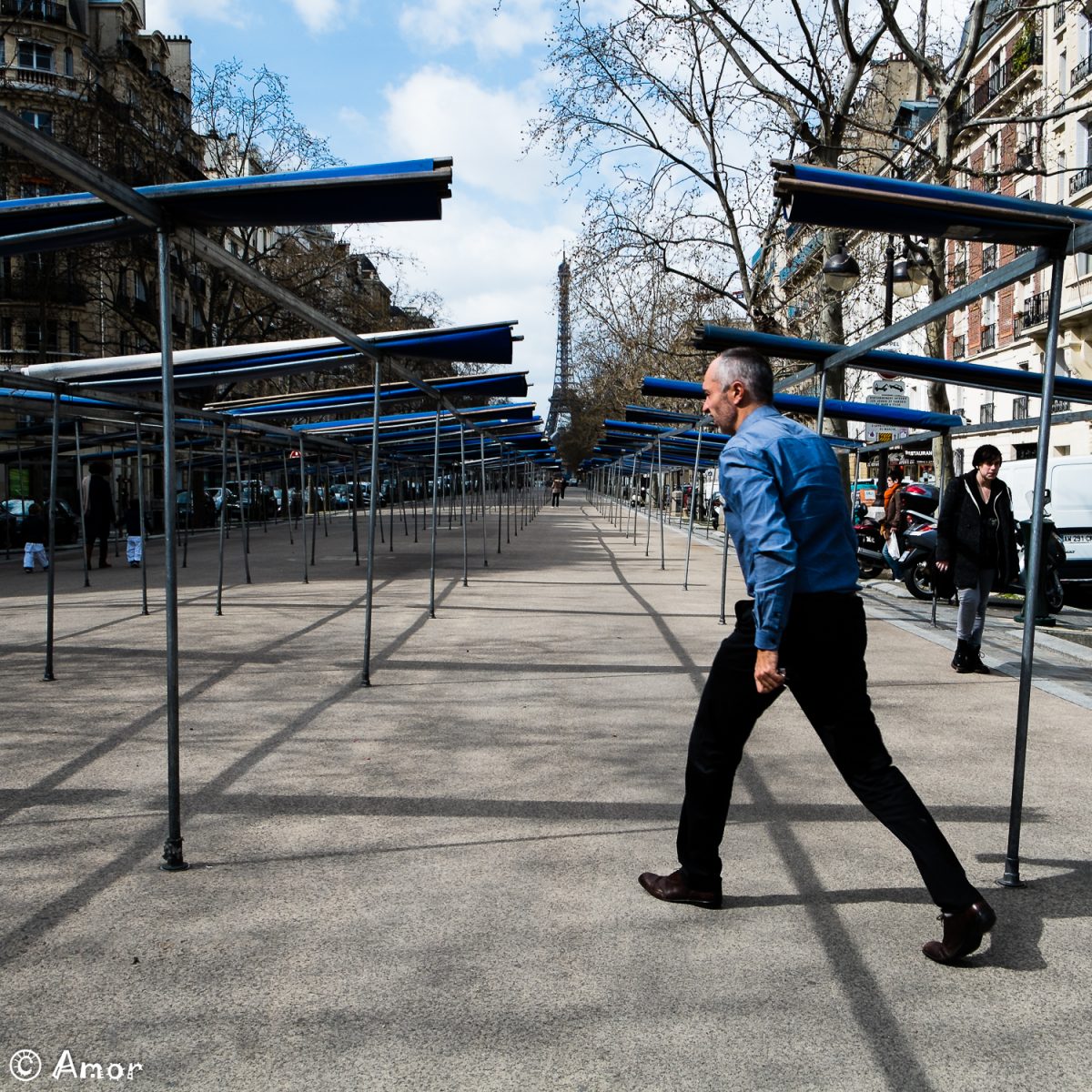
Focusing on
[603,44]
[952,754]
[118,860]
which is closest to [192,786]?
[118,860]

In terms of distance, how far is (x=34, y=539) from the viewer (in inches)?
771

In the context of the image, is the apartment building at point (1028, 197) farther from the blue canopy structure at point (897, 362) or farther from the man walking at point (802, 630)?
the man walking at point (802, 630)

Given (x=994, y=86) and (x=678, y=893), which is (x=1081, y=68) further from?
(x=678, y=893)

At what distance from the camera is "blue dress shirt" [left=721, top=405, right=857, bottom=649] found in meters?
3.46

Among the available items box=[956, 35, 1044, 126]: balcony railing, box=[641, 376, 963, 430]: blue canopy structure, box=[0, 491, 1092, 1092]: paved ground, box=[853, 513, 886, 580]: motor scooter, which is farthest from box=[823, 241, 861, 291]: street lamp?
box=[956, 35, 1044, 126]: balcony railing

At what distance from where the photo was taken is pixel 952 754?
6.13m

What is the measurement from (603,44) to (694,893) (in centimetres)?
2157

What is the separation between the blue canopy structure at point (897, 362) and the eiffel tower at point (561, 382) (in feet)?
61.4

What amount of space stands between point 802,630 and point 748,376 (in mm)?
838

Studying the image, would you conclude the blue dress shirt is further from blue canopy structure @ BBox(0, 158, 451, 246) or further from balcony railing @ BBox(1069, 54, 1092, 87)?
balcony railing @ BBox(1069, 54, 1092, 87)

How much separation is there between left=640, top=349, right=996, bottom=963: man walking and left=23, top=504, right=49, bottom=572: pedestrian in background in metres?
15.2

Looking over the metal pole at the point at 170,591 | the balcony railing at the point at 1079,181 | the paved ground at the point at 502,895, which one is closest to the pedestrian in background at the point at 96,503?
the paved ground at the point at 502,895

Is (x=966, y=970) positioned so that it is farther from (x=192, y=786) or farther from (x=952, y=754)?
(x=192, y=786)

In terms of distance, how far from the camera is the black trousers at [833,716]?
3.53m
